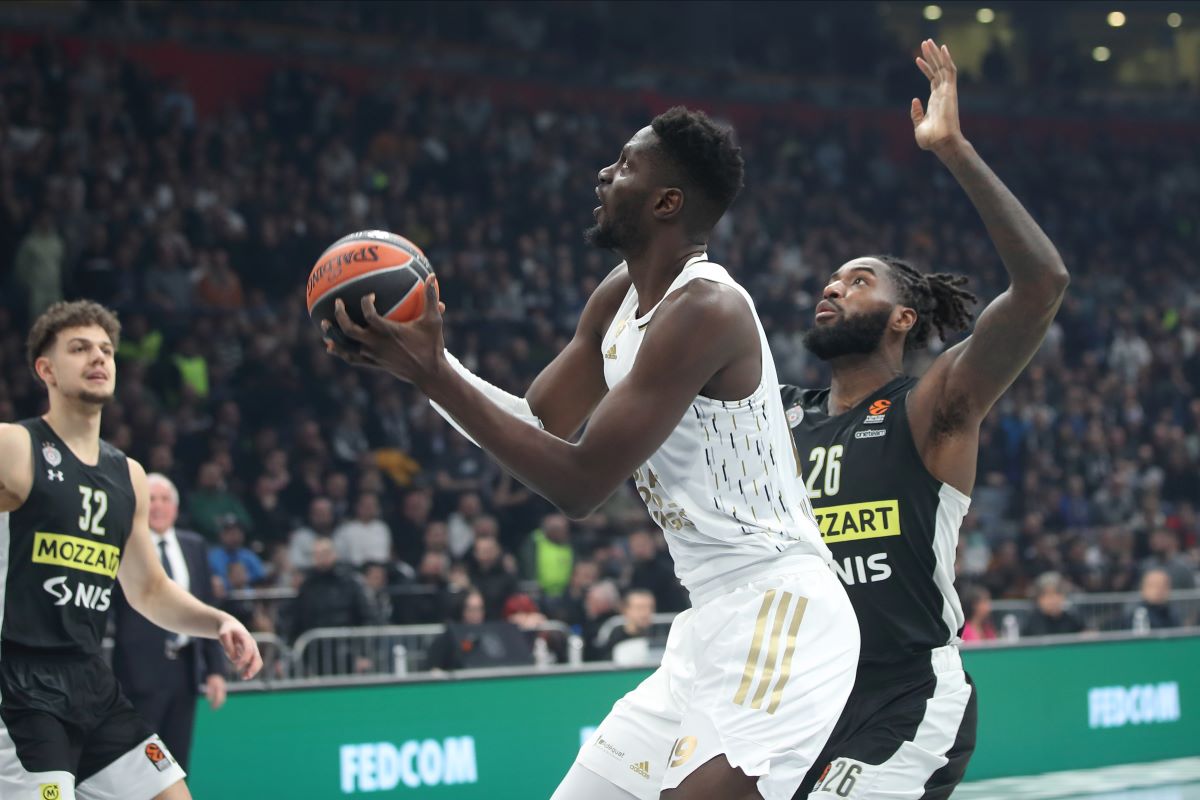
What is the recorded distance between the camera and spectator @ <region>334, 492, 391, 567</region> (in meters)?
12.2

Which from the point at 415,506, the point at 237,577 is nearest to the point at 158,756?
the point at 237,577

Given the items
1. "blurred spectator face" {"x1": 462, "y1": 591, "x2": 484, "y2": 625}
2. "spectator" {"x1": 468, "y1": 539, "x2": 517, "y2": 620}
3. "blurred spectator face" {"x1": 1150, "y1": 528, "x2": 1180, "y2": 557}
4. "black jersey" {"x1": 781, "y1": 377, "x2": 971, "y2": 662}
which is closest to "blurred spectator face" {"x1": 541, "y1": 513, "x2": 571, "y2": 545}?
"spectator" {"x1": 468, "y1": 539, "x2": 517, "y2": 620}

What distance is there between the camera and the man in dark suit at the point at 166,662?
298 inches

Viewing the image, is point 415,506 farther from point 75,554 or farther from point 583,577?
point 75,554

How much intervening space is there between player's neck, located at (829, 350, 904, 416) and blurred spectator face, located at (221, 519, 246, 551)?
7395 mm

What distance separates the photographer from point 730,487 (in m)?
3.51

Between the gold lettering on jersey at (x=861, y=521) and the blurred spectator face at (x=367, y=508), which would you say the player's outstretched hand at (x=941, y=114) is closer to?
the gold lettering on jersey at (x=861, y=521)

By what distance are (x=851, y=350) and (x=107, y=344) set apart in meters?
2.63

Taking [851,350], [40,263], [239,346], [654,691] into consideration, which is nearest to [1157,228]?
[239,346]

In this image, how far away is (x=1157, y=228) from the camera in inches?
913

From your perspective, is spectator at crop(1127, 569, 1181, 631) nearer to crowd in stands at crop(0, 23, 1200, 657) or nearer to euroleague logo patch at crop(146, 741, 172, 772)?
crowd in stands at crop(0, 23, 1200, 657)

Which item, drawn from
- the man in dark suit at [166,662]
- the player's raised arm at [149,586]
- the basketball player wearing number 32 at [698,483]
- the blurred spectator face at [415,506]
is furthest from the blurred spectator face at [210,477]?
the basketball player wearing number 32 at [698,483]

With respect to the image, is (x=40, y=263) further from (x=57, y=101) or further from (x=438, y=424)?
(x=438, y=424)

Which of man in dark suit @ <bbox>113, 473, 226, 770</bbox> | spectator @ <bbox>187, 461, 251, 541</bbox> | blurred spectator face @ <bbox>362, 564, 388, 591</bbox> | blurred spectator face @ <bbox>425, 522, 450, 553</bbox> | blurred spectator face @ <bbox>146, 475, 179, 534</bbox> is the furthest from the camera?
blurred spectator face @ <bbox>425, 522, 450, 553</bbox>
